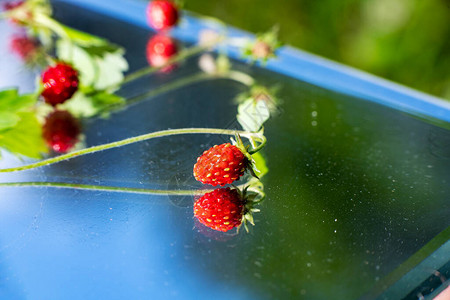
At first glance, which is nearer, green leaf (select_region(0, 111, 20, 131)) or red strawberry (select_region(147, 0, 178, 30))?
green leaf (select_region(0, 111, 20, 131))

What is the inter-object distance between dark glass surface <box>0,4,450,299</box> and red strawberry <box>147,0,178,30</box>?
38 cm

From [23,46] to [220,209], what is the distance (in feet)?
2.43

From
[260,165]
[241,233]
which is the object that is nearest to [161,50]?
[260,165]

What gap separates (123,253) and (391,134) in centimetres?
46

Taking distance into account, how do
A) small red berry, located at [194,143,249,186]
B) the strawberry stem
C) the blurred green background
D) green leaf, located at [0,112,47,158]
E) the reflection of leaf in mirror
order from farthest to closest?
the blurred green background, the strawberry stem, the reflection of leaf in mirror, green leaf, located at [0,112,47,158], small red berry, located at [194,143,249,186]

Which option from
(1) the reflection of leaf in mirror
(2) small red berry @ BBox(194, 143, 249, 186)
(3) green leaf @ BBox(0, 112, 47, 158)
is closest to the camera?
(2) small red berry @ BBox(194, 143, 249, 186)

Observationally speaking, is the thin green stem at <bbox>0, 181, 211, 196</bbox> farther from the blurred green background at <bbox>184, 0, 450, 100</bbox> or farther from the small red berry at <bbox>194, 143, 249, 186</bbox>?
the blurred green background at <bbox>184, 0, 450, 100</bbox>

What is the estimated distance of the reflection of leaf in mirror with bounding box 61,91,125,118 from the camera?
0.89 metres

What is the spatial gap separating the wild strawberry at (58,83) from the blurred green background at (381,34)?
1.24 m

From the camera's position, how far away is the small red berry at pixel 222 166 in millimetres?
617

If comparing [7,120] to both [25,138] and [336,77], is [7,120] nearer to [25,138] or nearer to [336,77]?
[25,138]

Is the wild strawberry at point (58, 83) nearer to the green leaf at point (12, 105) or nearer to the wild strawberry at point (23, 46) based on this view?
the green leaf at point (12, 105)

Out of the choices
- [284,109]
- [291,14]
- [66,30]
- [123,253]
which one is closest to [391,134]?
[284,109]

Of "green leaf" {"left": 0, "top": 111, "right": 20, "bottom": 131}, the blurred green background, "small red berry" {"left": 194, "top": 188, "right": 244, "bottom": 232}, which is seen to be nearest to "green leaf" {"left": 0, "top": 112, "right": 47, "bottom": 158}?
"green leaf" {"left": 0, "top": 111, "right": 20, "bottom": 131}
